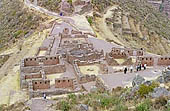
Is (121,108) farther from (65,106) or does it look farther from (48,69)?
(48,69)

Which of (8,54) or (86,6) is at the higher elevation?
(86,6)

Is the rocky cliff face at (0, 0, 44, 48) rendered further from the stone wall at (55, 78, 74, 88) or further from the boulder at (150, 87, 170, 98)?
the boulder at (150, 87, 170, 98)

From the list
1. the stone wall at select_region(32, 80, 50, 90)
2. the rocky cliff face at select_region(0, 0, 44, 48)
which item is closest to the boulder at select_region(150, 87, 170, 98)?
the stone wall at select_region(32, 80, 50, 90)

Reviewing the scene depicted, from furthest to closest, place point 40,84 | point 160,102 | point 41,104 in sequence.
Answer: point 40,84, point 41,104, point 160,102

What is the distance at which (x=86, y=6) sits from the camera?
61125 millimetres

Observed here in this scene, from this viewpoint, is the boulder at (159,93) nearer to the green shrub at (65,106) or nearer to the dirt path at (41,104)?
the green shrub at (65,106)

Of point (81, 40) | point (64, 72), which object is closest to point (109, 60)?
point (64, 72)

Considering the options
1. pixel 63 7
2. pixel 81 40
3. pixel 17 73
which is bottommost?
pixel 17 73

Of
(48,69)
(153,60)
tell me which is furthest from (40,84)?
(153,60)

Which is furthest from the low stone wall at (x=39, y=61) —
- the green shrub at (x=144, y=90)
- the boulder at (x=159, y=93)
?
the boulder at (x=159, y=93)

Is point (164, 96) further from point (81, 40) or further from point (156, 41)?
point (156, 41)

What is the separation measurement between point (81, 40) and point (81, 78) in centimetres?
1194

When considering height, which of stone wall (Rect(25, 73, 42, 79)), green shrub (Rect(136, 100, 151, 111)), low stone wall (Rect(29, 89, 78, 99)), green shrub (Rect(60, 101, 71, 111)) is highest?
green shrub (Rect(136, 100, 151, 111))

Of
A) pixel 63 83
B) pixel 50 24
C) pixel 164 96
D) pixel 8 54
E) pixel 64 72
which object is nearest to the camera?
pixel 164 96
